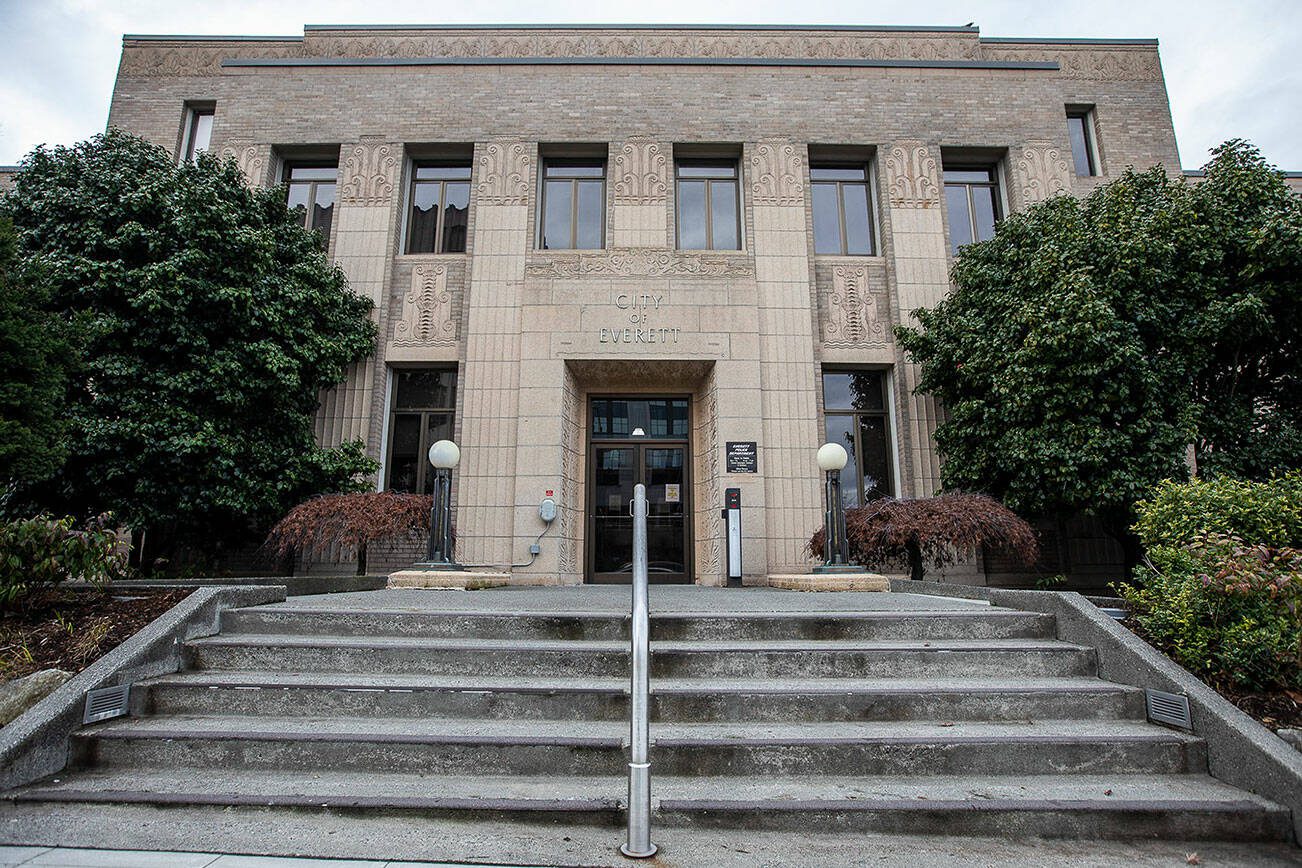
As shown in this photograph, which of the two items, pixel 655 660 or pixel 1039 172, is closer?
pixel 655 660

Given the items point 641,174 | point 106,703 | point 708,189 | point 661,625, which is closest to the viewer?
point 106,703

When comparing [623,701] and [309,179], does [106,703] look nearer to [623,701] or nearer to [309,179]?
[623,701]

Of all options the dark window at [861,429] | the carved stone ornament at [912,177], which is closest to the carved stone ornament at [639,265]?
the dark window at [861,429]

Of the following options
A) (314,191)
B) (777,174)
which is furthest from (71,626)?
(777,174)

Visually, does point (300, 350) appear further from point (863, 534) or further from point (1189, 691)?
point (1189, 691)

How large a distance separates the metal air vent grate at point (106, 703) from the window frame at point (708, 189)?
9752mm

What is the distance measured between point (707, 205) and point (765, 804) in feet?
35.1

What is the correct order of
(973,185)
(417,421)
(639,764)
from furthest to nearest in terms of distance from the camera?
(973,185)
(417,421)
(639,764)

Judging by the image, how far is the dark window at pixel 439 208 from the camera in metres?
11.7

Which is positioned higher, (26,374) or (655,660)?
(26,374)

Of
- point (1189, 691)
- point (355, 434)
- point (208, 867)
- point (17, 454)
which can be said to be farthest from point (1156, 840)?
point (355, 434)

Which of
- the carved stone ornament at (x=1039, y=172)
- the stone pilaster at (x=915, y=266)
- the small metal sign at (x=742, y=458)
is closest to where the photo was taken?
the small metal sign at (x=742, y=458)

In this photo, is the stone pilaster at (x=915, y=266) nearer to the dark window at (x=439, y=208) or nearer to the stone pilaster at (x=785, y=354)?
Result: the stone pilaster at (x=785, y=354)

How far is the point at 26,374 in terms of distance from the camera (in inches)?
222
